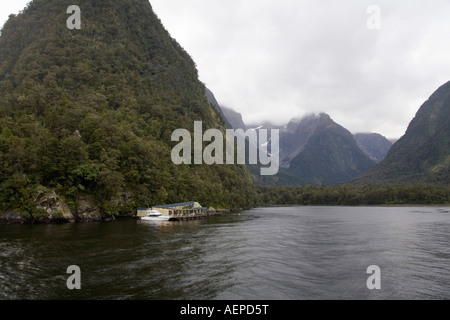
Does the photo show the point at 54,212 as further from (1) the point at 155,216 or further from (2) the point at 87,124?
(2) the point at 87,124

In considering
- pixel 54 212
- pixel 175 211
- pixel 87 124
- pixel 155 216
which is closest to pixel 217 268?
pixel 54 212

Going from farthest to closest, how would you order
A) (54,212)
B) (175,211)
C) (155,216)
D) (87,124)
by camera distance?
(87,124), (175,211), (155,216), (54,212)

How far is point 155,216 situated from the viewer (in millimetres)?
89688

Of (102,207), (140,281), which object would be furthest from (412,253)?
(102,207)

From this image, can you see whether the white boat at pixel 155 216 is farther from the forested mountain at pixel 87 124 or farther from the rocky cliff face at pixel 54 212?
the rocky cliff face at pixel 54 212

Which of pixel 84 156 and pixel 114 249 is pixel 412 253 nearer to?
pixel 114 249

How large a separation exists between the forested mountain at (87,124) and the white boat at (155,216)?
8.82 meters

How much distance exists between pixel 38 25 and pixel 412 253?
8501 inches

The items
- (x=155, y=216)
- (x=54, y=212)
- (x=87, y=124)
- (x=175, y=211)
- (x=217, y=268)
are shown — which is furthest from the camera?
(x=87, y=124)

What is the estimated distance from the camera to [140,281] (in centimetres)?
2481

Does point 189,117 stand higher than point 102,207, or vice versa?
point 189,117

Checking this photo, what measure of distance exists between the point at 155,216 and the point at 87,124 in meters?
39.2

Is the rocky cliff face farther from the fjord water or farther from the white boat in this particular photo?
the fjord water

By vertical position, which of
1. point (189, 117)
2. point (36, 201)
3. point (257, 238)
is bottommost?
point (257, 238)
